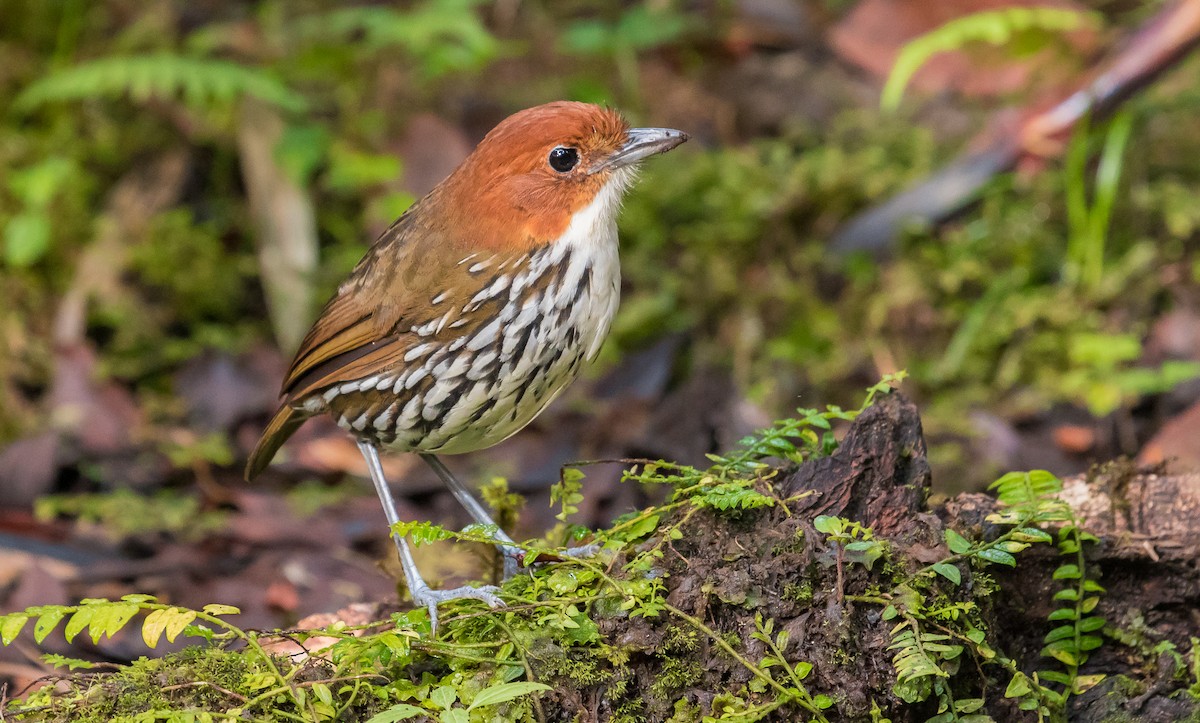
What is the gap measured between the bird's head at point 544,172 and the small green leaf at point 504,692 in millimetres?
1291

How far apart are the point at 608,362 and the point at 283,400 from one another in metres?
2.34

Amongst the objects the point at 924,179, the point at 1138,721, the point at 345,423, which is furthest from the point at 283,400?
the point at 924,179

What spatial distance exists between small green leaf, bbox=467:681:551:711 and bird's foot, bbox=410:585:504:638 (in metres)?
0.30

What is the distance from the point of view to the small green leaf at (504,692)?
2.22 metres

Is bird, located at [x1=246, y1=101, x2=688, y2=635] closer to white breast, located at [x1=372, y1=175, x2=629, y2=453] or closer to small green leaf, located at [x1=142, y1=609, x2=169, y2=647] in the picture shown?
white breast, located at [x1=372, y1=175, x2=629, y2=453]

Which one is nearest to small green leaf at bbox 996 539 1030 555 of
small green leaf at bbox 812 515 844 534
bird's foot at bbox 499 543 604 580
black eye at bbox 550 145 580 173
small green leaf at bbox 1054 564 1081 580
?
small green leaf at bbox 1054 564 1081 580

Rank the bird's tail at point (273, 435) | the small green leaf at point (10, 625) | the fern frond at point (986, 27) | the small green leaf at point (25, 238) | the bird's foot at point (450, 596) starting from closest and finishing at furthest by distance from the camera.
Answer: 1. the small green leaf at point (10, 625)
2. the bird's foot at point (450, 596)
3. the bird's tail at point (273, 435)
4. the fern frond at point (986, 27)
5. the small green leaf at point (25, 238)

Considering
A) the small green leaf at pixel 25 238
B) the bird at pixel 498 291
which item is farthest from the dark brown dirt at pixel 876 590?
the small green leaf at pixel 25 238

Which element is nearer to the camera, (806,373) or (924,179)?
(806,373)

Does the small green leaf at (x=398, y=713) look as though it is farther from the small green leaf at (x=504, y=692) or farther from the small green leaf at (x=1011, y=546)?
the small green leaf at (x=1011, y=546)

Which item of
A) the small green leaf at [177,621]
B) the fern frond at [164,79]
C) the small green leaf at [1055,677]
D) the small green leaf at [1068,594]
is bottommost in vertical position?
the small green leaf at [1055,677]

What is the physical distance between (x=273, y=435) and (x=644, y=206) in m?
3.11

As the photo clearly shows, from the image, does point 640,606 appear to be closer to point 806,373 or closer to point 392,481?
point 392,481

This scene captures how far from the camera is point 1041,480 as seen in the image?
2.81 metres
